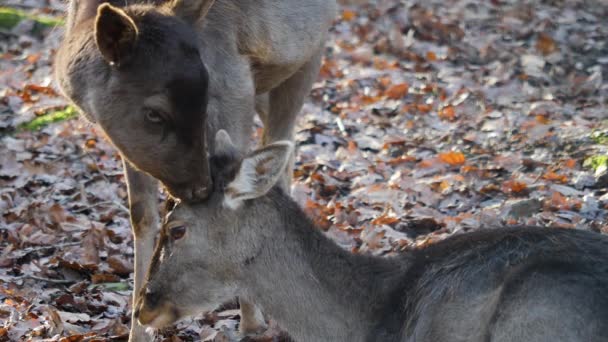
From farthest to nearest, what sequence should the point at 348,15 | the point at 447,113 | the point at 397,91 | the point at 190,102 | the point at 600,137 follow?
1. the point at 348,15
2. the point at 397,91
3. the point at 447,113
4. the point at 600,137
5. the point at 190,102

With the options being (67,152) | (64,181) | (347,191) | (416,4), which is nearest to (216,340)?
(347,191)

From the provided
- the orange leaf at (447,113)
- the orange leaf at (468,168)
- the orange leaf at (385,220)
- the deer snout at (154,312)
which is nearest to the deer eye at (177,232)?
the deer snout at (154,312)

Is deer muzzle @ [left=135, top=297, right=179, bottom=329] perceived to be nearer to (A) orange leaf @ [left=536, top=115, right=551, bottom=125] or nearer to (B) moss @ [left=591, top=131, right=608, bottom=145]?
(B) moss @ [left=591, top=131, right=608, bottom=145]

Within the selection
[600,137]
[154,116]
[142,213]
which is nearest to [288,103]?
[142,213]

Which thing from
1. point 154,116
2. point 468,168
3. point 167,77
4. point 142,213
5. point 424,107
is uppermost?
point 167,77

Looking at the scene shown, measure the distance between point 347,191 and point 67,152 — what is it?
302cm

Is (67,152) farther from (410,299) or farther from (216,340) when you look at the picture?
(410,299)

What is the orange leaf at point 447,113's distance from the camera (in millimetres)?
11102

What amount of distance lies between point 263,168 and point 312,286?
763 millimetres

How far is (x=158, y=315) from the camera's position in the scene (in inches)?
221

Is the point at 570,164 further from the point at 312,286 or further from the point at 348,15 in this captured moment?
the point at 348,15

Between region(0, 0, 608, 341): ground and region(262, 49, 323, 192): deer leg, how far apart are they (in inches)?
26.0

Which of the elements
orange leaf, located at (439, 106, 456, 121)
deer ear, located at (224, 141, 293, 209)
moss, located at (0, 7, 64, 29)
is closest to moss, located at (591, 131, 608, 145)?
orange leaf, located at (439, 106, 456, 121)

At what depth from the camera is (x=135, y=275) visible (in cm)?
708
